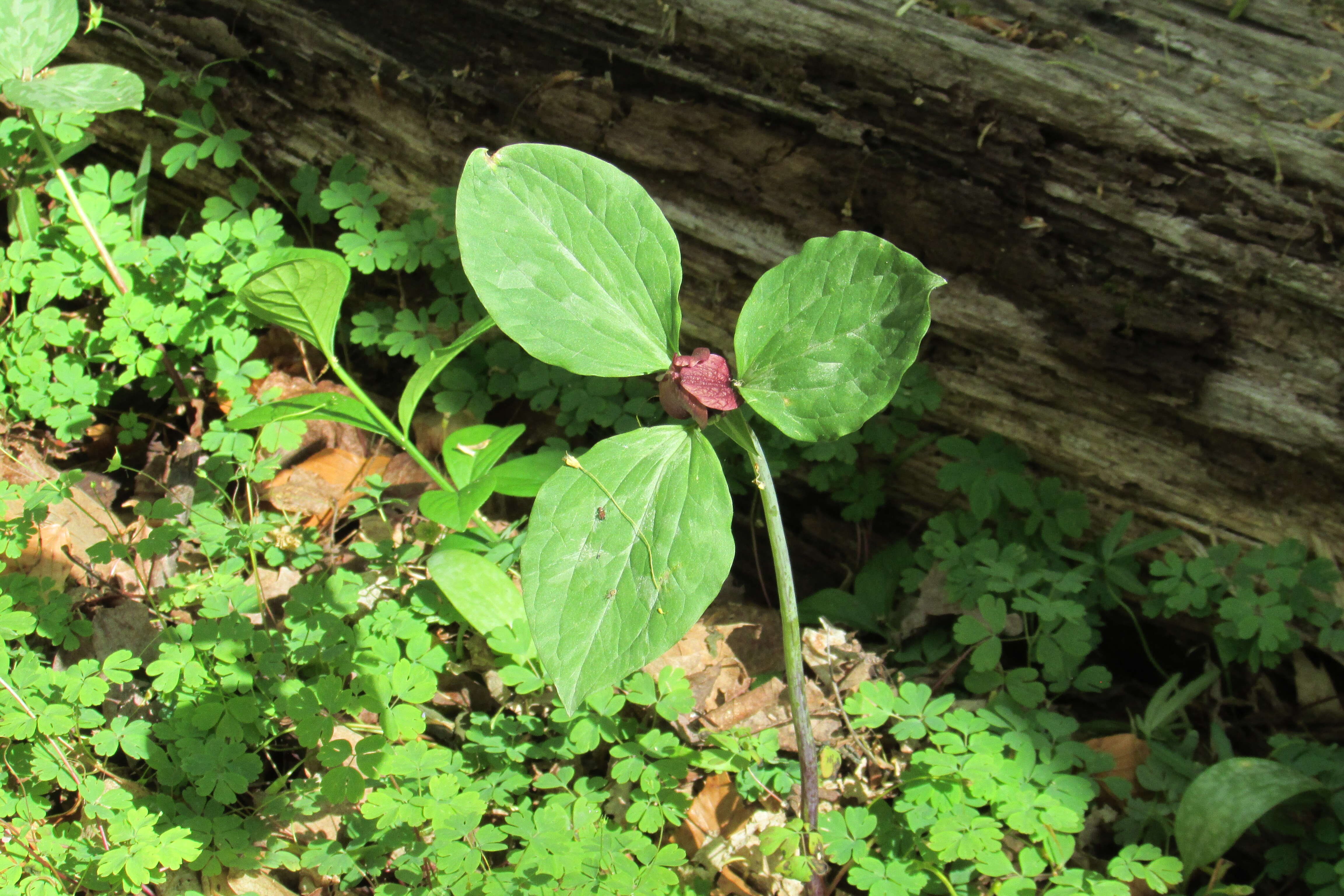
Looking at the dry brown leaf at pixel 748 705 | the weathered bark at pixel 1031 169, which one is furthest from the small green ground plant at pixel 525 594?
the weathered bark at pixel 1031 169

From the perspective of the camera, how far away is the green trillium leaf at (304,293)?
6.63 feet

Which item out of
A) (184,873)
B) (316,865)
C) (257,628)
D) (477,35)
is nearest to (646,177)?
(477,35)

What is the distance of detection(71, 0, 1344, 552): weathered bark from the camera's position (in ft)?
7.52

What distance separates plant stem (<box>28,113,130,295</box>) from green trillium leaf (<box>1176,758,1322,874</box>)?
3.25 meters

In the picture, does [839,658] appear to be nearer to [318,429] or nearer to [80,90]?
[318,429]

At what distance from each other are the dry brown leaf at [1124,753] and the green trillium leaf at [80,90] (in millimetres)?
3073

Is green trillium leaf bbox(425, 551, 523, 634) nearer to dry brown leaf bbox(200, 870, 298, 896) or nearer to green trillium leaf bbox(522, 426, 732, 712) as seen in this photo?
dry brown leaf bbox(200, 870, 298, 896)

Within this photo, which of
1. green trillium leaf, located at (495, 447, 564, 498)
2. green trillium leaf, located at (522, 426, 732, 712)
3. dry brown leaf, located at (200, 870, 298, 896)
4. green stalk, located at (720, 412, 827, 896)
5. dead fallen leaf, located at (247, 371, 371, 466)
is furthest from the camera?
dead fallen leaf, located at (247, 371, 371, 466)

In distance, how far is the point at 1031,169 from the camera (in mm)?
2350

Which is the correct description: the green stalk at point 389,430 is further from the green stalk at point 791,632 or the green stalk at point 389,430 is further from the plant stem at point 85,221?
the plant stem at point 85,221

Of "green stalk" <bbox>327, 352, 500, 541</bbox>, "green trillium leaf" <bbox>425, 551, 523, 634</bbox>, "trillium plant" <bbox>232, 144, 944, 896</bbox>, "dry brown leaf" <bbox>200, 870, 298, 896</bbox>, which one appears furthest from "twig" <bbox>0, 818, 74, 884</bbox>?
"trillium plant" <bbox>232, 144, 944, 896</bbox>

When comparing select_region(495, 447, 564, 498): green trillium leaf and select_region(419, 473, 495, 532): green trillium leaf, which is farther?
select_region(495, 447, 564, 498): green trillium leaf

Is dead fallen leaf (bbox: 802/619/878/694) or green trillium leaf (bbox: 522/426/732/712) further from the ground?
green trillium leaf (bbox: 522/426/732/712)

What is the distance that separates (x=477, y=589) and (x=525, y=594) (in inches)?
33.2
